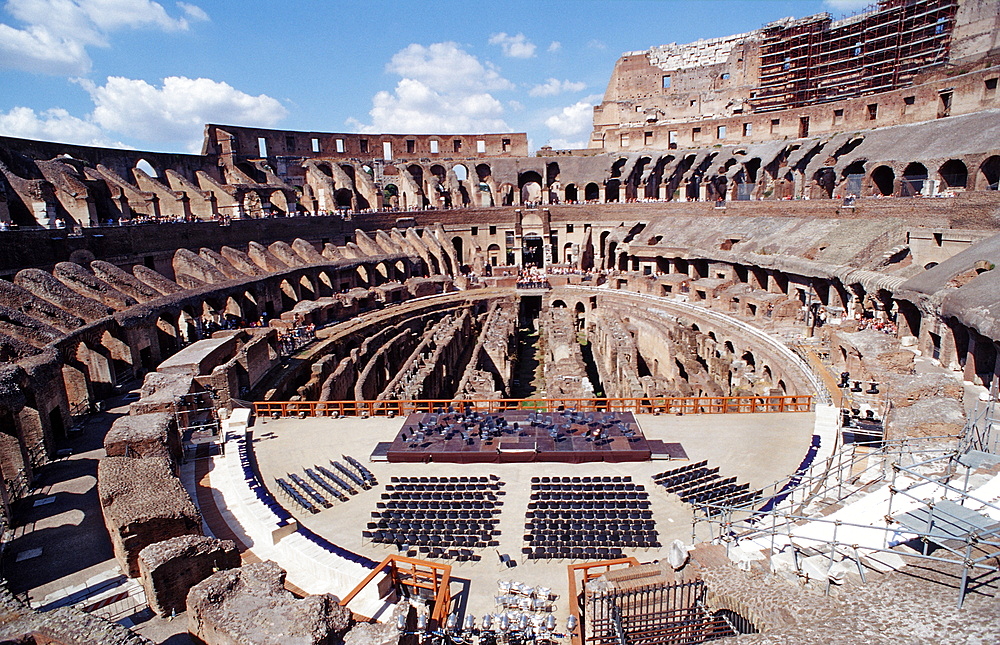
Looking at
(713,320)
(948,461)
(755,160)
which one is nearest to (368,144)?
(755,160)

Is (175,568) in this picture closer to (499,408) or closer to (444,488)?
(444,488)

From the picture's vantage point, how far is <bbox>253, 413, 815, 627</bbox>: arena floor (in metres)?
10.1

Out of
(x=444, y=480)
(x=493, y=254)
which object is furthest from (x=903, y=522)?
(x=493, y=254)

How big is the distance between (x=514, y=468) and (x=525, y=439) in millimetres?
1027

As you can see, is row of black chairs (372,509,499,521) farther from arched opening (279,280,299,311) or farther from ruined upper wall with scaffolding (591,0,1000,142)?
ruined upper wall with scaffolding (591,0,1000,142)

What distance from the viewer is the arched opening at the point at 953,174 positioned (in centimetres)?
2930

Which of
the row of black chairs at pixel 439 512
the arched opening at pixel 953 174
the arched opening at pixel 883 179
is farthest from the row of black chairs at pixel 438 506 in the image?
the arched opening at pixel 883 179

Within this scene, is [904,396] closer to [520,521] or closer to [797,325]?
[520,521]

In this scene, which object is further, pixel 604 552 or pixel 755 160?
pixel 755 160

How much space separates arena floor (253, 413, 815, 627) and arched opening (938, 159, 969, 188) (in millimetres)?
21699

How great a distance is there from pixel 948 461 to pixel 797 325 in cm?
1677

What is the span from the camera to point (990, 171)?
28.0m

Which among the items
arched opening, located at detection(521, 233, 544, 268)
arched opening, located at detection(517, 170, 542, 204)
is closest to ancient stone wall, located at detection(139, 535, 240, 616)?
arched opening, located at detection(521, 233, 544, 268)

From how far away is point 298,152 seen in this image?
49.4 metres
